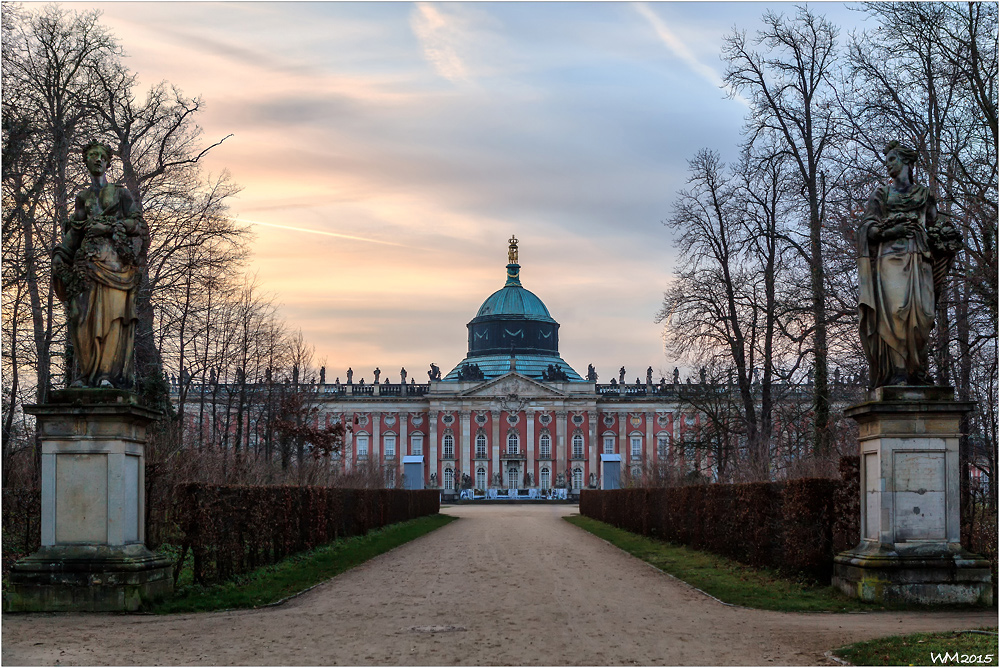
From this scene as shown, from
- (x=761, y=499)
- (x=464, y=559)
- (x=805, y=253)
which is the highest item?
(x=805, y=253)

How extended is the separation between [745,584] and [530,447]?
107 m

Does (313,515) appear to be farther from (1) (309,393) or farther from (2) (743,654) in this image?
(1) (309,393)

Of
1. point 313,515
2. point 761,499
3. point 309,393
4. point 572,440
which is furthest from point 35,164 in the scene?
point 572,440

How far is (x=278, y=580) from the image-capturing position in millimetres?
18984

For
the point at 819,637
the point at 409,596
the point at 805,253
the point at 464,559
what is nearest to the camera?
the point at 819,637

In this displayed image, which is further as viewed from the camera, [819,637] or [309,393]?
[309,393]

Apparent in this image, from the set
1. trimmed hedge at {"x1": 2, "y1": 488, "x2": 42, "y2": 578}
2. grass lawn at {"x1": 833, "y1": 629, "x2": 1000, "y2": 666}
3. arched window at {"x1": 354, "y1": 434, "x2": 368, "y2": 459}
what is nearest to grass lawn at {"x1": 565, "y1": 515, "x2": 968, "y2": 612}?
grass lawn at {"x1": 833, "y1": 629, "x2": 1000, "y2": 666}

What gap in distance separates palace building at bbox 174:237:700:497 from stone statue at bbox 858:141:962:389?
348 ft

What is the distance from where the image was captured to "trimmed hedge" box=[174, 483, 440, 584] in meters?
16.8

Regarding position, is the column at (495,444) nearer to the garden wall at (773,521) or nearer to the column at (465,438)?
the column at (465,438)

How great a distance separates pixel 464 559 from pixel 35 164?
12878 millimetres

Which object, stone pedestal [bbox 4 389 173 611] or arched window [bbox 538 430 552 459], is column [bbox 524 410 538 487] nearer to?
arched window [bbox 538 430 552 459]

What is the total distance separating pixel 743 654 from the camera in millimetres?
11086

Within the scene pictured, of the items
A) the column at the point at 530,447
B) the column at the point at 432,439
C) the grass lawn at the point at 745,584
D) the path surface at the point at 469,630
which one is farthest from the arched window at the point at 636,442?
the path surface at the point at 469,630
